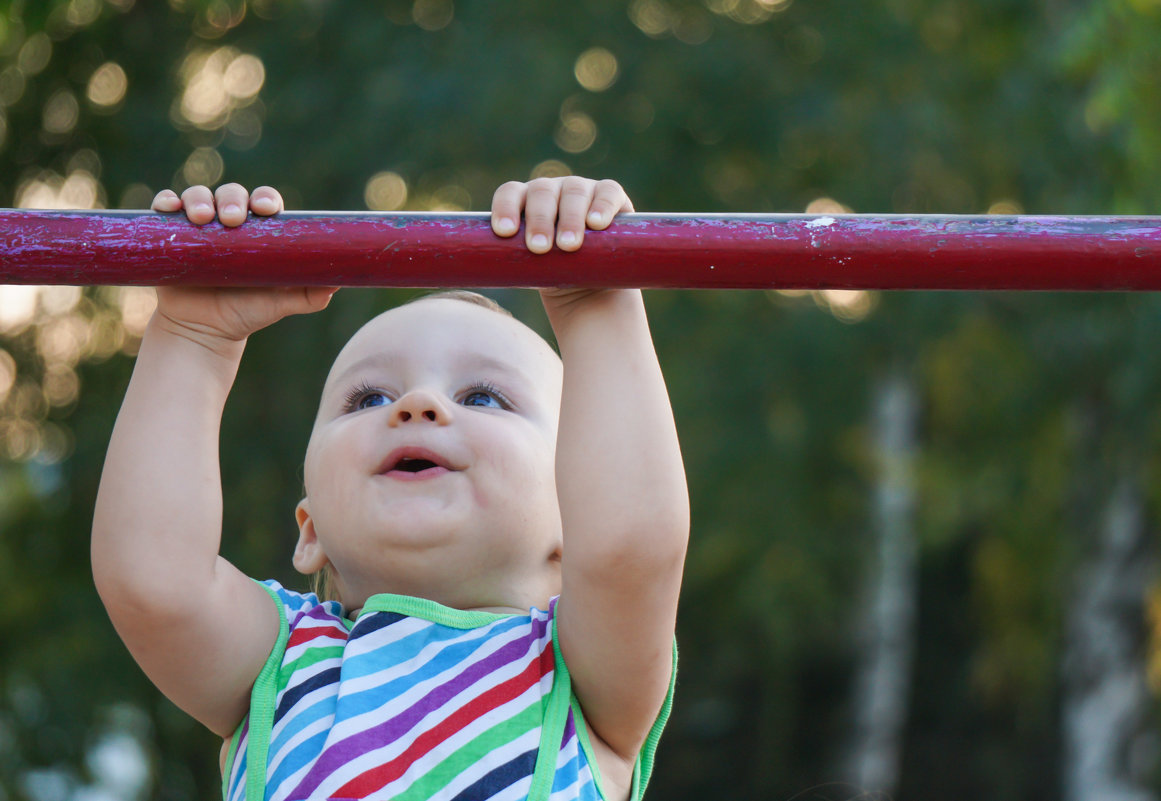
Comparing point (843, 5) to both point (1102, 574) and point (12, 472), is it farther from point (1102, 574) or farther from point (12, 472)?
point (12, 472)

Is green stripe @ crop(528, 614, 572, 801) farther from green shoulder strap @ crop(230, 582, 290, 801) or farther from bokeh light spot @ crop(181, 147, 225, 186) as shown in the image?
bokeh light spot @ crop(181, 147, 225, 186)

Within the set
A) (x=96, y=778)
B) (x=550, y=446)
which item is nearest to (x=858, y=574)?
(x=96, y=778)

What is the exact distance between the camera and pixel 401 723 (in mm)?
1088

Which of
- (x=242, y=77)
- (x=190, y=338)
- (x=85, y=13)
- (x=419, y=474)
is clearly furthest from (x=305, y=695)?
(x=242, y=77)

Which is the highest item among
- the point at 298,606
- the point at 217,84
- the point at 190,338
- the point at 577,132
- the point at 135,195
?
the point at 217,84

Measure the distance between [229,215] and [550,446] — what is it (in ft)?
1.37

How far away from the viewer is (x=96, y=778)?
5.55 metres

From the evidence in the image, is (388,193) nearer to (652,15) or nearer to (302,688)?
(652,15)

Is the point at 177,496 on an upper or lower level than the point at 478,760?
upper

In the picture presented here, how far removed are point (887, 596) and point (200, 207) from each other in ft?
22.0

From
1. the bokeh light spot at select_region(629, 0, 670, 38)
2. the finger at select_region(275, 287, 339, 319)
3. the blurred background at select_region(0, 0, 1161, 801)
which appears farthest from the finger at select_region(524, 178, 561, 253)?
the bokeh light spot at select_region(629, 0, 670, 38)

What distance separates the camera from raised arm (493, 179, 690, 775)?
3.49 feet

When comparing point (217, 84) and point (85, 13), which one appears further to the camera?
point (217, 84)

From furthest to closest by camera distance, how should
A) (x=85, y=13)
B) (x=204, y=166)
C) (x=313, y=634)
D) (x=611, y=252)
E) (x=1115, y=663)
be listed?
1. (x=1115, y=663)
2. (x=204, y=166)
3. (x=85, y=13)
4. (x=313, y=634)
5. (x=611, y=252)
